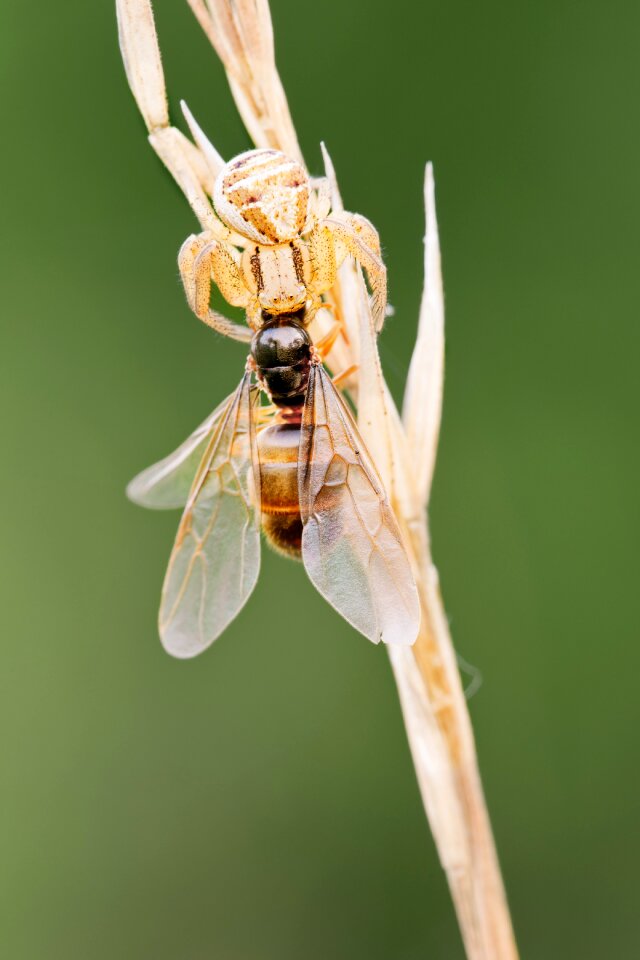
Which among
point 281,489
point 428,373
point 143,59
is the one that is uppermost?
point 143,59

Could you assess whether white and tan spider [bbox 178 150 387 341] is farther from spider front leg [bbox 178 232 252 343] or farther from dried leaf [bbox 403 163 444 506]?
dried leaf [bbox 403 163 444 506]

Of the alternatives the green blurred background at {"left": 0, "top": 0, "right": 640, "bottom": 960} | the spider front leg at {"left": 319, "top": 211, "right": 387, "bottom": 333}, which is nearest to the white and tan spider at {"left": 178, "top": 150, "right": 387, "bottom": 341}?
the spider front leg at {"left": 319, "top": 211, "right": 387, "bottom": 333}

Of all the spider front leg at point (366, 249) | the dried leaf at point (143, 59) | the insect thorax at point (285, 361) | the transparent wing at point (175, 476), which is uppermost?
the dried leaf at point (143, 59)

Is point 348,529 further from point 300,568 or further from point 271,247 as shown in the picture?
point 300,568

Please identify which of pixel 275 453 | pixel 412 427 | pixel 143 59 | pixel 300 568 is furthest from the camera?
pixel 300 568

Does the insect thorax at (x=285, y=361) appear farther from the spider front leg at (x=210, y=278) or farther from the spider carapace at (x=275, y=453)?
the spider front leg at (x=210, y=278)

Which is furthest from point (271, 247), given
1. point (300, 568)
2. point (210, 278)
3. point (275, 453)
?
point (300, 568)

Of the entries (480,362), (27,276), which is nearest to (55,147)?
(27,276)

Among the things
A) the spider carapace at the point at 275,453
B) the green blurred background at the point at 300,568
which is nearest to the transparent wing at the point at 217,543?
the spider carapace at the point at 275,453
